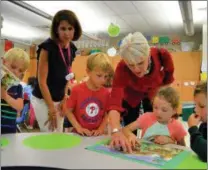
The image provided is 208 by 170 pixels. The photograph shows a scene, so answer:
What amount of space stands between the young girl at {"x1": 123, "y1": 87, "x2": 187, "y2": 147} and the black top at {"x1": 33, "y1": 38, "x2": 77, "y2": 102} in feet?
1.94

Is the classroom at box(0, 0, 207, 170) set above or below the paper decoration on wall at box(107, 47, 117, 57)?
below

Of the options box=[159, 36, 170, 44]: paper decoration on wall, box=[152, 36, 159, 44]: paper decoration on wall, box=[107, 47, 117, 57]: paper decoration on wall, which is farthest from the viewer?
box=[107, 47, 117, 57]: paper decoration on wall

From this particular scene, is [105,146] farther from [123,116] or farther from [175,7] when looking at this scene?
[175,7]

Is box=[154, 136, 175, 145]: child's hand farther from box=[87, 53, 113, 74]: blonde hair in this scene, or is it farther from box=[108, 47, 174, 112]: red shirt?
box=[87, 53, 113, 74]: blonde hair

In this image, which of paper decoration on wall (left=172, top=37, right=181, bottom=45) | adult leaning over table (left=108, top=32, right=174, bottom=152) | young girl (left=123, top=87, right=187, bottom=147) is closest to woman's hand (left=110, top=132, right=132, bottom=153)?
adult leaning over table (left=108, top=32, right=174, bottom=152)

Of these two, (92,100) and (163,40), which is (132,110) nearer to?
(92,100)

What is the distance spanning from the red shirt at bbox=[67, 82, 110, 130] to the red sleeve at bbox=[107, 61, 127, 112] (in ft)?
0.53

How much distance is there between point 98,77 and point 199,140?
0.72m

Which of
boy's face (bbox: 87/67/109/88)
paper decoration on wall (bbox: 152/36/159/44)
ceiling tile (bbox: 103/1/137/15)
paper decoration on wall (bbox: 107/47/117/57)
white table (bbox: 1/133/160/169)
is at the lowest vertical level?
white table (bbox: 1/133/160/169)

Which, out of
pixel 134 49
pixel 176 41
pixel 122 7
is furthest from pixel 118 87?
pixel 176 41

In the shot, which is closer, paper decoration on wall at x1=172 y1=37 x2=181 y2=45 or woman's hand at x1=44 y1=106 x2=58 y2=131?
woman's hand at x1=44 y1=106 x2=58 y2=131

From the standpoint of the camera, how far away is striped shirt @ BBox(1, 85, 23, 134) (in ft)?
4.03

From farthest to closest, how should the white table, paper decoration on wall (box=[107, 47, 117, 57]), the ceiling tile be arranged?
1. paper decoration on wall (box=[107, 47, 117, 57])
2. the ceiling tile
3. the white table

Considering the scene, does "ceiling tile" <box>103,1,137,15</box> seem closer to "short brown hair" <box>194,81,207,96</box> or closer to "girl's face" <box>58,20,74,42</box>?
"girl's face" <box>58,20,74,42</box>
